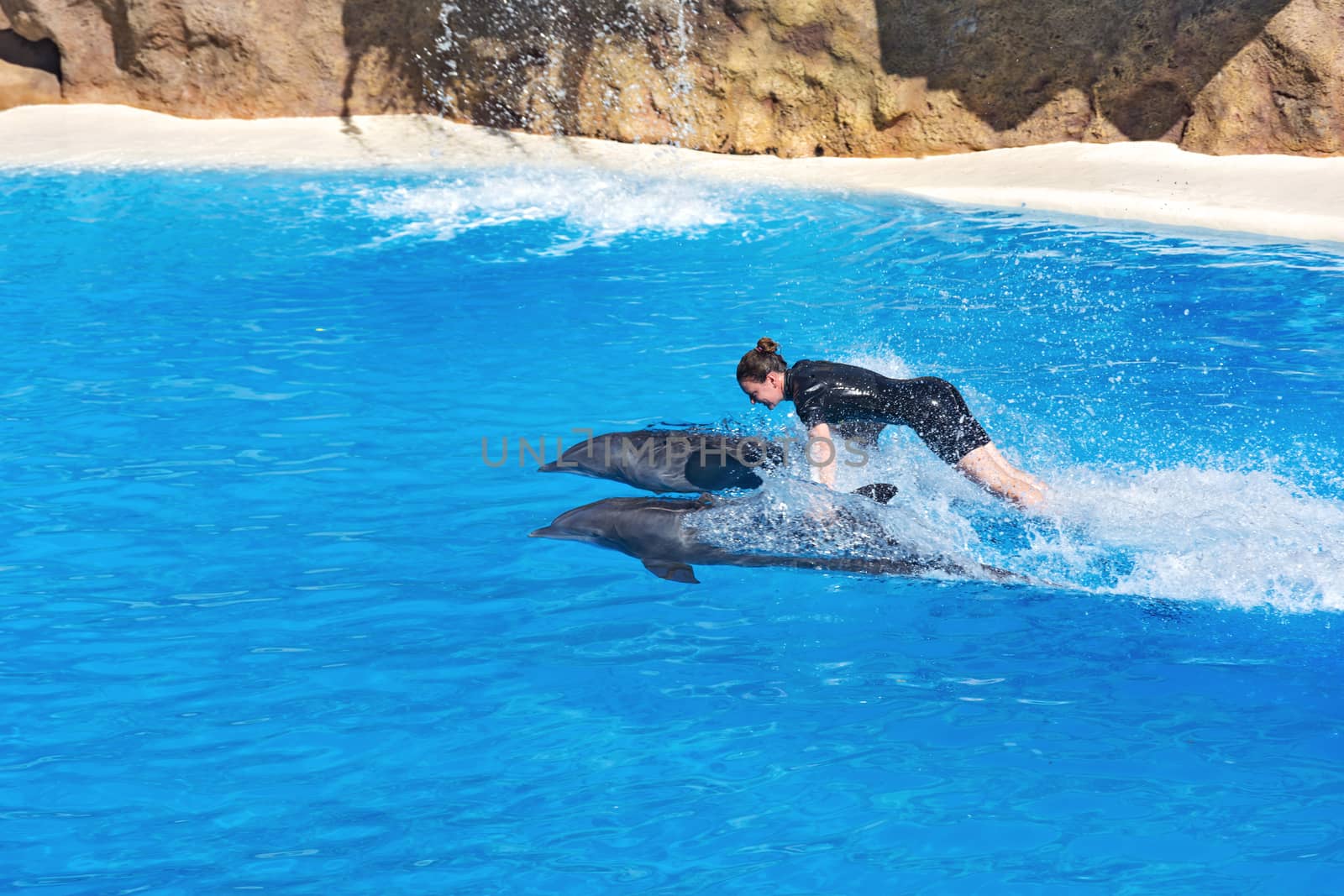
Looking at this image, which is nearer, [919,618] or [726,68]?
[919,618]

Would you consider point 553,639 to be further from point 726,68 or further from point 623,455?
point 726,68

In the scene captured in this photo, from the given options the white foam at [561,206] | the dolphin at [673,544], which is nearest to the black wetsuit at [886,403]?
the dolphin at [673,544]

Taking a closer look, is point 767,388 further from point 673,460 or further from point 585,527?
point 585,527

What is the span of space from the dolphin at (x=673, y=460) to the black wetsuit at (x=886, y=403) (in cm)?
48

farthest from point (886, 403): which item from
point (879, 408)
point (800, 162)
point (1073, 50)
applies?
point (1073, 50)

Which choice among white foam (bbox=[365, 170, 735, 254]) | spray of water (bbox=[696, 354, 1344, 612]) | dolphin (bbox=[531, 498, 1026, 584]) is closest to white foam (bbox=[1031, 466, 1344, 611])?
spray of water (bbox=[696, 354, 1344, 612])

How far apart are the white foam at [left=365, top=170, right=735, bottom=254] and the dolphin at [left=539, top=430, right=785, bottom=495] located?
452 centimetres

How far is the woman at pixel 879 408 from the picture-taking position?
6.46 metres

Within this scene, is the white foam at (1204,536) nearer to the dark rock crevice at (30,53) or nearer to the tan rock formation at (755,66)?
the tan rock formation at (755,66)

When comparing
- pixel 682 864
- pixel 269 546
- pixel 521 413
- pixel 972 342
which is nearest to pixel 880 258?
pixel 972 342

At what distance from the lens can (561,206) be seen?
12.7 metres

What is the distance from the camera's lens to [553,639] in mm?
5367

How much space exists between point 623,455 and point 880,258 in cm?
468

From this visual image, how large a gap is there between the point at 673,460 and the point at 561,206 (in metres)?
6.33
